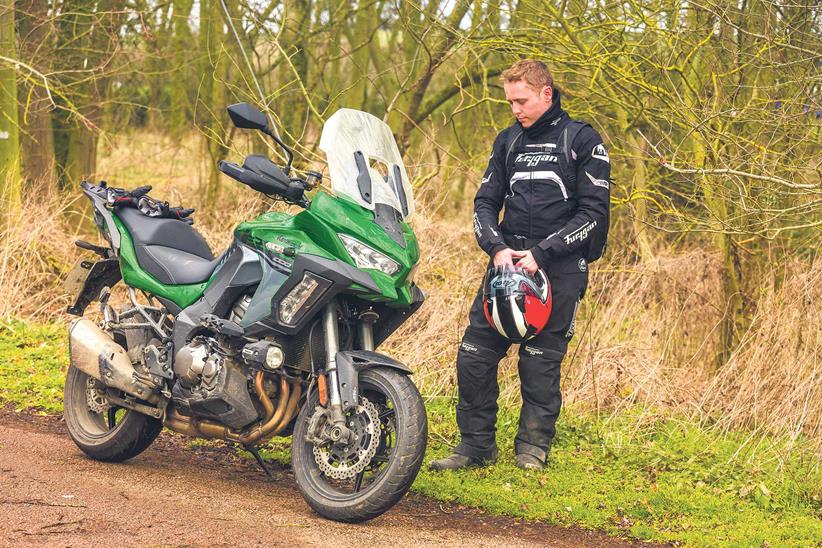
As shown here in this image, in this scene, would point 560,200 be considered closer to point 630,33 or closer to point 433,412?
point 433,412

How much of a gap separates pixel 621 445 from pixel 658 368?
3.62 feet

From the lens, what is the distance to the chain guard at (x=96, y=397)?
5934 mm

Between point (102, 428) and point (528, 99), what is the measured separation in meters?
2.94

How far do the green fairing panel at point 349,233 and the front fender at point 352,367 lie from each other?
0.27 m

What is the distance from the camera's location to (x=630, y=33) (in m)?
8.12

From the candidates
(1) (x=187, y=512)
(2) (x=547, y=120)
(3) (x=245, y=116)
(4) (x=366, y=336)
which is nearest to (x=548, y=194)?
(2) (x=547, y=120)

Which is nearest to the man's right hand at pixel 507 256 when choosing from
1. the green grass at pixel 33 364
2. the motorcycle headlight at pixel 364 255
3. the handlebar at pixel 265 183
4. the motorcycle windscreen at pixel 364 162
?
the motorcycle windscreen at pixel 364 162

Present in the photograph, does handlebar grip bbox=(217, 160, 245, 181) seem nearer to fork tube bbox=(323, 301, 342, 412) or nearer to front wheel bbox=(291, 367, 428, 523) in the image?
fork tube bbox=(323, 301, 342, 412)

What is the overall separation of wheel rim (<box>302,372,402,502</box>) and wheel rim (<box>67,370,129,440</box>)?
1407mm

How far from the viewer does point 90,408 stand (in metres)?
6.01

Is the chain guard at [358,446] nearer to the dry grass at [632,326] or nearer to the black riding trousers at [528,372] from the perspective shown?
the black riding trousers at [528,372]

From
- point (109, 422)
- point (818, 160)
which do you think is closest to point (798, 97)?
point (818, 160)

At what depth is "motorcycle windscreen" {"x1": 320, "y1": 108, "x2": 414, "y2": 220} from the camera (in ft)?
16.6

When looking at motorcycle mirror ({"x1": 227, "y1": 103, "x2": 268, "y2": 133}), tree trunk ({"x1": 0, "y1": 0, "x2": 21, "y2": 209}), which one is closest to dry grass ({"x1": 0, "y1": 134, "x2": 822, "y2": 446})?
tree trunk ({"x1": 0, "y1": 0, "x2": 21, "y2": 209})
